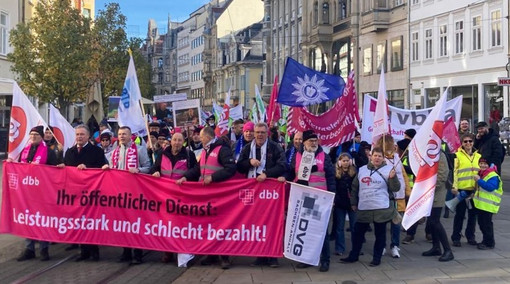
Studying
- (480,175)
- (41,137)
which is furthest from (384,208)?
(41,137)

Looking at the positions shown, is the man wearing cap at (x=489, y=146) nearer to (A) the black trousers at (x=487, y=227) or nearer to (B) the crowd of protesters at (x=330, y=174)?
(B) the crowd of protesters at (x=330, y=174)

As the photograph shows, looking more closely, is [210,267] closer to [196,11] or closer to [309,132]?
[309,132]

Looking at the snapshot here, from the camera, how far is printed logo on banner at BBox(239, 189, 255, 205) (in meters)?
8.47

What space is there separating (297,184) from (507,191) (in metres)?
10.5

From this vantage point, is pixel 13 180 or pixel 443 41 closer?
pixel 13 180

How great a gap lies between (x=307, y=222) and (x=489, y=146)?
5.41 metres

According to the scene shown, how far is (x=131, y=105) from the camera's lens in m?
10.4

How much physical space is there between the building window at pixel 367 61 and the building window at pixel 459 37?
30.4 feet

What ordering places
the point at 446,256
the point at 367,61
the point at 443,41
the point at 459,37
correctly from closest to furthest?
the point at 446,256
the point at 459,37
the point at 443,41
the point at 367,61

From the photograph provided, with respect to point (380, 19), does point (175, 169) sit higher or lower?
lower

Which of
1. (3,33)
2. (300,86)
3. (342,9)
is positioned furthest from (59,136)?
(342,9)

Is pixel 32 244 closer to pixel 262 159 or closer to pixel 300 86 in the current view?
pixel 262 159

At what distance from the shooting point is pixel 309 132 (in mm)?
8594

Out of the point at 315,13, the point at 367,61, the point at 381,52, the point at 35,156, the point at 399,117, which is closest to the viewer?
Result: the point at 35,156
